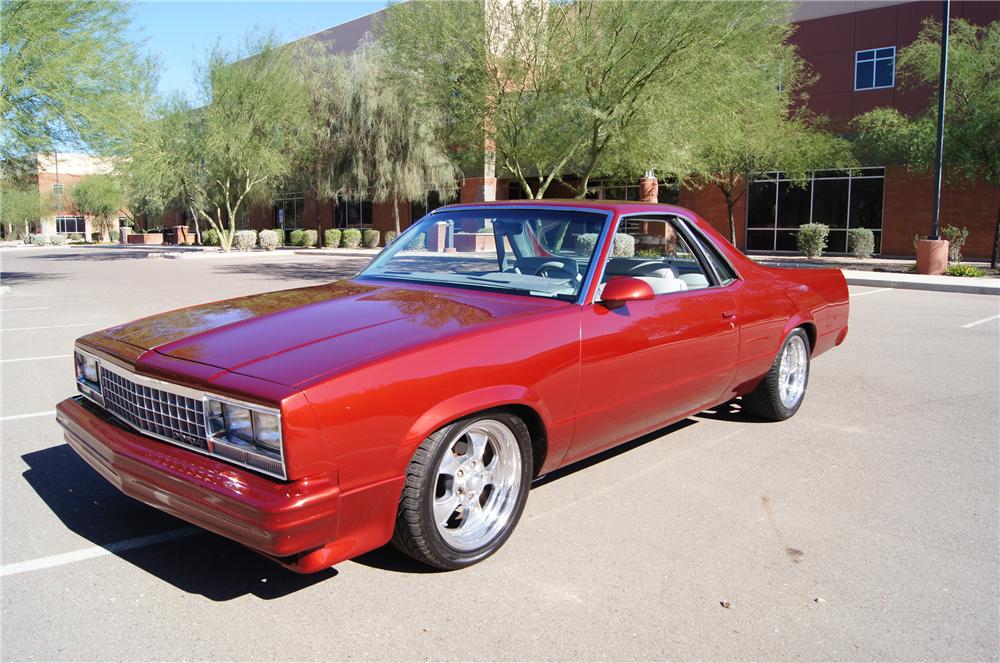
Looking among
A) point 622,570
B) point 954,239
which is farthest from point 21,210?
point 622,570

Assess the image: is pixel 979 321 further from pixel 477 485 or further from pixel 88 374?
pixel 88 374

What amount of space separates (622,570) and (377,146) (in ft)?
108

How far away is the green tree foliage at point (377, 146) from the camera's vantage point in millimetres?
33969

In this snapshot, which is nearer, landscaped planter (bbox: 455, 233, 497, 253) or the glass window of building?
landscaped planter (bbox: 455, 233, 497, 253)

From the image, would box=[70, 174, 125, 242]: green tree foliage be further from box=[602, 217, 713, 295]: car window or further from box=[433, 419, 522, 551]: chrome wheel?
box=[433, 419, 522, 551]: chrome wheel

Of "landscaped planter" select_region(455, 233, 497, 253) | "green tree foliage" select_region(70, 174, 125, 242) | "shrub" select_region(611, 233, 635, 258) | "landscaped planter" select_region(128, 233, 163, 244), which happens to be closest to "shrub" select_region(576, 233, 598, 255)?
"shrub" select_region(611, 233, 635, 258)

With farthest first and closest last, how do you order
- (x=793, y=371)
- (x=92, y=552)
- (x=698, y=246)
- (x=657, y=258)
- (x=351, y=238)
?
(x=351, y=238) < (x=793, y=371) < (x=657, y=258) < (x=698, y=246) < (x=92, y=552)

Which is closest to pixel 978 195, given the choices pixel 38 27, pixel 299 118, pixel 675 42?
pixel 675 42

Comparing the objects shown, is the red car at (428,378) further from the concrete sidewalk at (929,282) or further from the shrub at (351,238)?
the shrub at (351,238)

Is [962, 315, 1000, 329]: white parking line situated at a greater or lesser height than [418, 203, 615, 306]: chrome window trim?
lesser

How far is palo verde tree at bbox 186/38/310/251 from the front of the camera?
30078mm

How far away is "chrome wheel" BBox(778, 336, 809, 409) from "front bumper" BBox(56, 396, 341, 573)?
3.91 meters

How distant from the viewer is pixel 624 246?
4.61 m

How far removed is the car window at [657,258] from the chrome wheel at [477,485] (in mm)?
1436
